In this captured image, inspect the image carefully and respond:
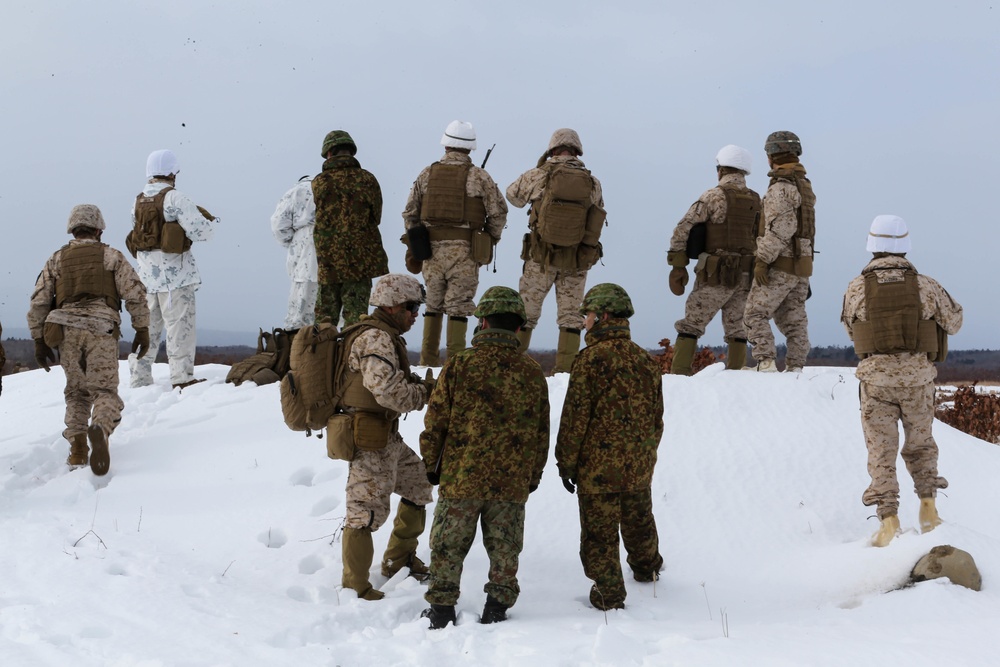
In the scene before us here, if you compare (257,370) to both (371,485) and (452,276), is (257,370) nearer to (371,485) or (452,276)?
(452,276)

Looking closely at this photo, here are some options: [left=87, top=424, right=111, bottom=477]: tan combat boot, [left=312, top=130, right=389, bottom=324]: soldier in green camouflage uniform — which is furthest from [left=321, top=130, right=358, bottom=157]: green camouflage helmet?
[left=87, top=424, right=111, bottom=477]: tan combat boot

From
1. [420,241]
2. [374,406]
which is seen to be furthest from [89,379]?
[374,406]

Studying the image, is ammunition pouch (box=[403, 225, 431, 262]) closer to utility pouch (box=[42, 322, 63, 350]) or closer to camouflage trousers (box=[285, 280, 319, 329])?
camouflage trousers (box=[285, 280, 319, 329])

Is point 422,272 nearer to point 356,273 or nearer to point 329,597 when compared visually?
point 356,273

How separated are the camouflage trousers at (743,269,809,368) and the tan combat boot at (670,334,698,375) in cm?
67

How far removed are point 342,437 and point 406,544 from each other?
40.1 inches

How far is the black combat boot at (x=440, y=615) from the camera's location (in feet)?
17.1

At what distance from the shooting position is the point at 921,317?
706cm

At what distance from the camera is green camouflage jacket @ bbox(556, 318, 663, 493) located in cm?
556

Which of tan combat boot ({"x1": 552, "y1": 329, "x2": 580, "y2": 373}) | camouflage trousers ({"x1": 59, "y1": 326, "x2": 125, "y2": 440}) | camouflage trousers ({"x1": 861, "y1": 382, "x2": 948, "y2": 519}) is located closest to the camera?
camouflage trousers ({"x1": 861, "y1": 382, "x2": 948, "y2": 519})

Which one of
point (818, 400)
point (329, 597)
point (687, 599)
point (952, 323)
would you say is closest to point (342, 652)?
point (329, 597)

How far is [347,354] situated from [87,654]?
2226 millimetres

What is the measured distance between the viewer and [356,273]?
381 inches

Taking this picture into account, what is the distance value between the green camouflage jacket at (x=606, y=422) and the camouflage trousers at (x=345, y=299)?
461 centimetres
